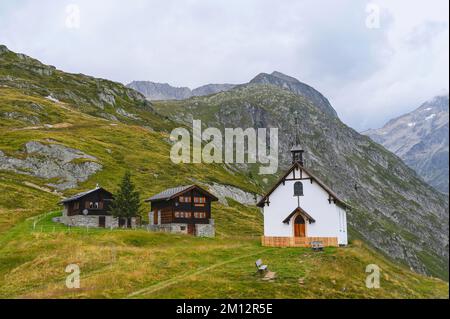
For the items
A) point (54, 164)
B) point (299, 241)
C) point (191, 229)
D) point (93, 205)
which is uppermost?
point (54, 164)

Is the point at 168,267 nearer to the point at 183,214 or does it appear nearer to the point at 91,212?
the point at 183,214

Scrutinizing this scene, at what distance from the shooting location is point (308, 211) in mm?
59750

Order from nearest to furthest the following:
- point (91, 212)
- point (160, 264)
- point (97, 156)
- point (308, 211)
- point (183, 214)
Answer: point (160, 264)
point (308, 211)
point (183, 214)
point (91, 212)
point (97, 156)

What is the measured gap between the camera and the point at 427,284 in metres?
46.6

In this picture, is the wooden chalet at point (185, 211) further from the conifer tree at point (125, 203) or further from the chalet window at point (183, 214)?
the conifer tree at point (125, 203)

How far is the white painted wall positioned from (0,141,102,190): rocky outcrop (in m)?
61.3

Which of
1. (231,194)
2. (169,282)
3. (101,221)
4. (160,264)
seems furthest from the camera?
(231,194)

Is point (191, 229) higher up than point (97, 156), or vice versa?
point (97, 156)

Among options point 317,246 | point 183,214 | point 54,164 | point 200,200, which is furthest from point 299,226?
point 54,164

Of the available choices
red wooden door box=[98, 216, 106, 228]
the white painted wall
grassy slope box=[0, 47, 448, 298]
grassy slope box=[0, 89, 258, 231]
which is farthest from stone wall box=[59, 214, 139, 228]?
the white painted wall

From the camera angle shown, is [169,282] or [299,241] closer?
[169,282]

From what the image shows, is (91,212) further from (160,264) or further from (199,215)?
(160,264)

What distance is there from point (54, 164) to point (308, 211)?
7475 centimetres

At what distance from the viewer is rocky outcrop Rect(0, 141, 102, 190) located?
109188mm
